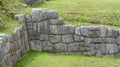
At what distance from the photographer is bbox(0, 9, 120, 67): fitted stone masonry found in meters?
14.5

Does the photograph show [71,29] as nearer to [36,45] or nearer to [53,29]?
[53,29]

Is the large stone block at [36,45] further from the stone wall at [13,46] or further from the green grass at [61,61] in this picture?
the stone wall at [13,46]

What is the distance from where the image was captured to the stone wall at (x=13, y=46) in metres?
11.2

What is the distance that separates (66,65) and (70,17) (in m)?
3.45

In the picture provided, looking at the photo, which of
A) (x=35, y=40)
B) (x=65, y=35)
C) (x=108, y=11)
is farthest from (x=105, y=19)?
(x=35, y=40)

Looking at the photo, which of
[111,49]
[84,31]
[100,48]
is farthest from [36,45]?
[111,49]

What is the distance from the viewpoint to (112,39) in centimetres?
1464

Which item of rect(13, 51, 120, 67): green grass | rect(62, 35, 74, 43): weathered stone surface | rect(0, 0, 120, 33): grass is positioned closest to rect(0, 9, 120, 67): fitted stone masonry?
rect(62, 35, 74, 43): weathered stone surface

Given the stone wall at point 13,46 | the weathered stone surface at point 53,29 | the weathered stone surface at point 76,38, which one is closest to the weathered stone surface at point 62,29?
the weathered stone surface at point 53,29

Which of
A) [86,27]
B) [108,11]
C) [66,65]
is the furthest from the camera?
[108,11]

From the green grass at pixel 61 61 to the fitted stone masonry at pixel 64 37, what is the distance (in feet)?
1.40

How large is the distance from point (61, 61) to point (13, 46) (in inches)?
74.4

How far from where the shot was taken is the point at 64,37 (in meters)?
14.7

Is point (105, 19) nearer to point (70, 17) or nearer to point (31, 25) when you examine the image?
point (70, 17)
